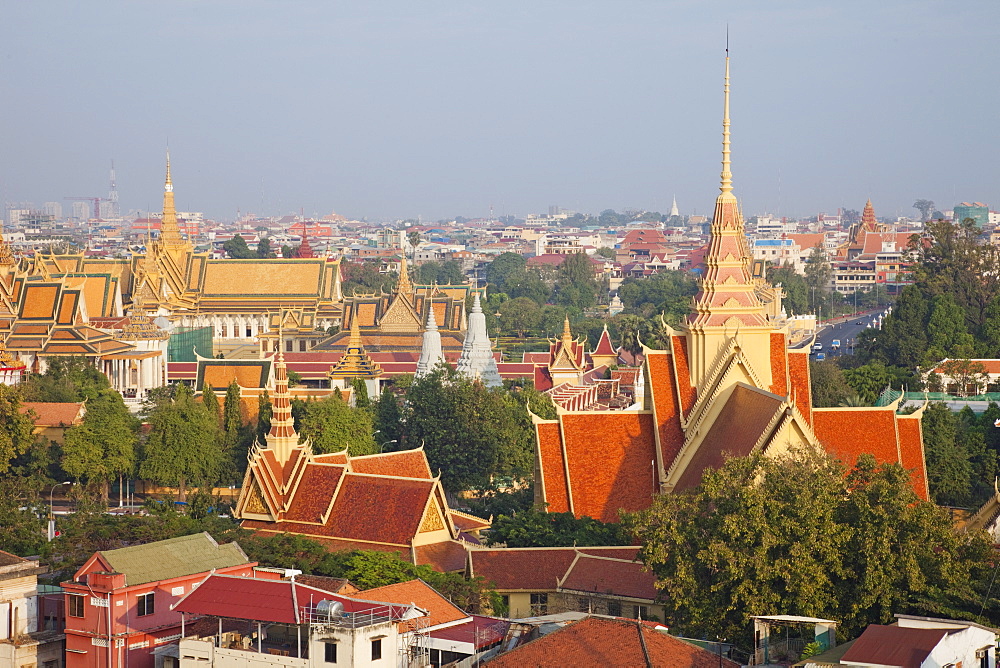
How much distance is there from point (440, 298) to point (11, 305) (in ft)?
74.9

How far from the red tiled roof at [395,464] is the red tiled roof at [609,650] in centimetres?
1434

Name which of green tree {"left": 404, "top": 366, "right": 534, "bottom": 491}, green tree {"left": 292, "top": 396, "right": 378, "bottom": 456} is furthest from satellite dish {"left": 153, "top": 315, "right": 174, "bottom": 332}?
green tree {"left": 404, "top": 366, "right": 534, "bottom": 491}

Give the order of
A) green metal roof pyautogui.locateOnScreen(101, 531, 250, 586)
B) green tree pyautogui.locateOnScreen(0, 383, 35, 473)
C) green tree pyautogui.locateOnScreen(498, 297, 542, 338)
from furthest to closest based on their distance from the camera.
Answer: green tree pyautogui.locateOnScreen(498, 297, 542, 338) → green tree pyautogui.locateOnScreen(0, 383, 35, 473) → green metal roof pyautogui.locateOnScreen(101, 531, 250, 586)

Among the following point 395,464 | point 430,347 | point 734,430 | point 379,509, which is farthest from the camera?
point 430,347

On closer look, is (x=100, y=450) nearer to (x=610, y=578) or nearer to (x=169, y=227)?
(x=610, y=578)

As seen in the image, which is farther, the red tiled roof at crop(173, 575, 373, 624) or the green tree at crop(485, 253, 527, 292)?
the green tree at crop(485, 253, 527, 292)

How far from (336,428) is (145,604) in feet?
63.9

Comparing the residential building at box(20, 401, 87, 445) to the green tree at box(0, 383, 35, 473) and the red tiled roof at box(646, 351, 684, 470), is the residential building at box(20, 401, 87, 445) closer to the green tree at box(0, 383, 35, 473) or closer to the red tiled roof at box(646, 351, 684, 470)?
the green tree at box(0, 383, 35, 473)

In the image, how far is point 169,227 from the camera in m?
103

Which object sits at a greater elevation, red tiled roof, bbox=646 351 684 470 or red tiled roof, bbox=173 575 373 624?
red tiled roof, bbox=646 351 684 470

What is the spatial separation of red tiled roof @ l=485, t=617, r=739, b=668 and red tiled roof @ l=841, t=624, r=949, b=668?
225cm

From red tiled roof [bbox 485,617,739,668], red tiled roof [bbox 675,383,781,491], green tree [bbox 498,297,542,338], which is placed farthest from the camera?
green tree [bbox 498,297,542,338]

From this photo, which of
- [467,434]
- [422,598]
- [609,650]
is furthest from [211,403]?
[609,650]

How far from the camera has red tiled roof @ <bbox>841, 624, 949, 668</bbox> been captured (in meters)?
22.0
